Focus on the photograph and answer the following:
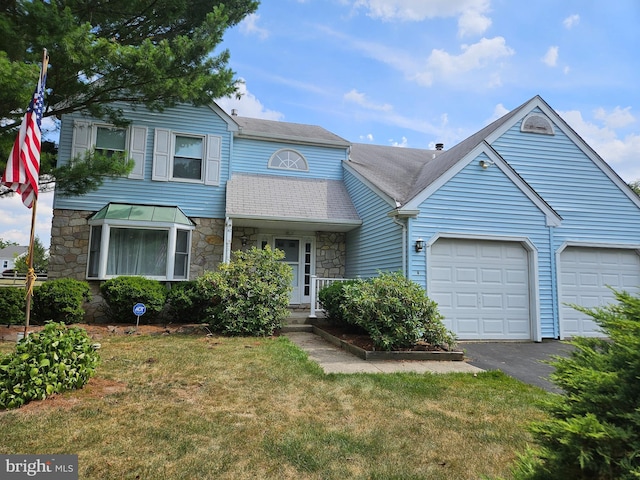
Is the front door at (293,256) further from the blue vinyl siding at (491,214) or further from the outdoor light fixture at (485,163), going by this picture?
the outdoor light fixture at (485,163)

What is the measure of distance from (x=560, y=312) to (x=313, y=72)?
9181 mm

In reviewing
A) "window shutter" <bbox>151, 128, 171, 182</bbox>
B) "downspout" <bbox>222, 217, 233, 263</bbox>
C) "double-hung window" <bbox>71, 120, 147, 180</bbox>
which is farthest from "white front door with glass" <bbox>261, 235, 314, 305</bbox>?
"double-hung window" <bbox>71, 120, 147, 180</bbox>

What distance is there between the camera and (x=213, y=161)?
11312 mm

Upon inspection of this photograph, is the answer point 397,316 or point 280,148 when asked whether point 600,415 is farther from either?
point 280,148

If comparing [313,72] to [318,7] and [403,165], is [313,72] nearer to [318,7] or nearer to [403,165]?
[318,7]

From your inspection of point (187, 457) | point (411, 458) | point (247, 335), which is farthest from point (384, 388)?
point (247, 335)

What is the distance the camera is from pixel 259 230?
1184cm

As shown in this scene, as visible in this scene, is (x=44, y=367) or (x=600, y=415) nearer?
(x=600, y=415)

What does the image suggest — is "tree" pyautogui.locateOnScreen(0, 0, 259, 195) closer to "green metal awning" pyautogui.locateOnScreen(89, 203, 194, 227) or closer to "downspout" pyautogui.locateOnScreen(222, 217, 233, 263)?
"green metal awning" pyautogui.locateOnScreen(89, 203, 194, 227)

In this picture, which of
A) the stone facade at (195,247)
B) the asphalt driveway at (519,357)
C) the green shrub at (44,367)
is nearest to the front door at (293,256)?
the stone facade at (195,247)

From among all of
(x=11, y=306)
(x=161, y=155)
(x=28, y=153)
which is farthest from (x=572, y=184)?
(x=11, y=306)

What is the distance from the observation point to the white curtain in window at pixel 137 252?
10086 mm

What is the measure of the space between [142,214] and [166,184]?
122cm

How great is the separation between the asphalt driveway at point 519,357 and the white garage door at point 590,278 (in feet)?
3.29
